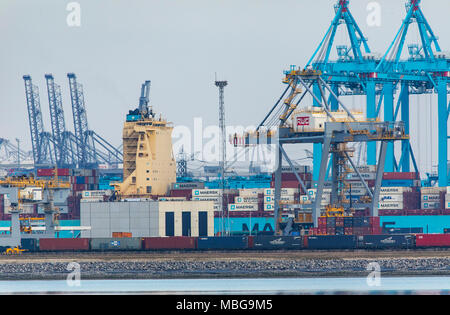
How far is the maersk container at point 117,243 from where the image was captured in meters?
70.8

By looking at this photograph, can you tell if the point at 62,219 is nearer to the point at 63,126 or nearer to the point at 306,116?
the point at 306,116

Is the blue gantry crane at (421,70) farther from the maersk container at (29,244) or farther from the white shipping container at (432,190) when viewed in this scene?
the maersk container at (29,244)

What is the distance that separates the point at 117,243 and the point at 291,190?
2102 centimetres

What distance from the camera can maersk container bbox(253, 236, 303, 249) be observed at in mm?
69125

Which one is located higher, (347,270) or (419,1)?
(419,1)

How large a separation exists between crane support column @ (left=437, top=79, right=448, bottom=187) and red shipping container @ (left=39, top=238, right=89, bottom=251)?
32.4 metres

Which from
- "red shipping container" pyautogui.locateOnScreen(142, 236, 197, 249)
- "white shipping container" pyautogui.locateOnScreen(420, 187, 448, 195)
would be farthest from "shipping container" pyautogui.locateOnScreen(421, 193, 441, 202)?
"red shipping container" pyautogui.locateOnScreen(142, 236, 197, 249)

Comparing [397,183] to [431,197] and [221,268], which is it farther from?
[221,268]

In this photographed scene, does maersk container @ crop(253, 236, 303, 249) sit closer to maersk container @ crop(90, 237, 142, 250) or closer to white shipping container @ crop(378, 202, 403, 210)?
maersk container @ crop(90, 237, 142, 250)

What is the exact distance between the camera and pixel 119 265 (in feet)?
210

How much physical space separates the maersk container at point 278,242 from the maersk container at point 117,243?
23.6 feet

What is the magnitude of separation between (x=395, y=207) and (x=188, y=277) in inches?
1400

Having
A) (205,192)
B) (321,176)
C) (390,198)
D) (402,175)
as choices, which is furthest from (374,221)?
(402,175)
